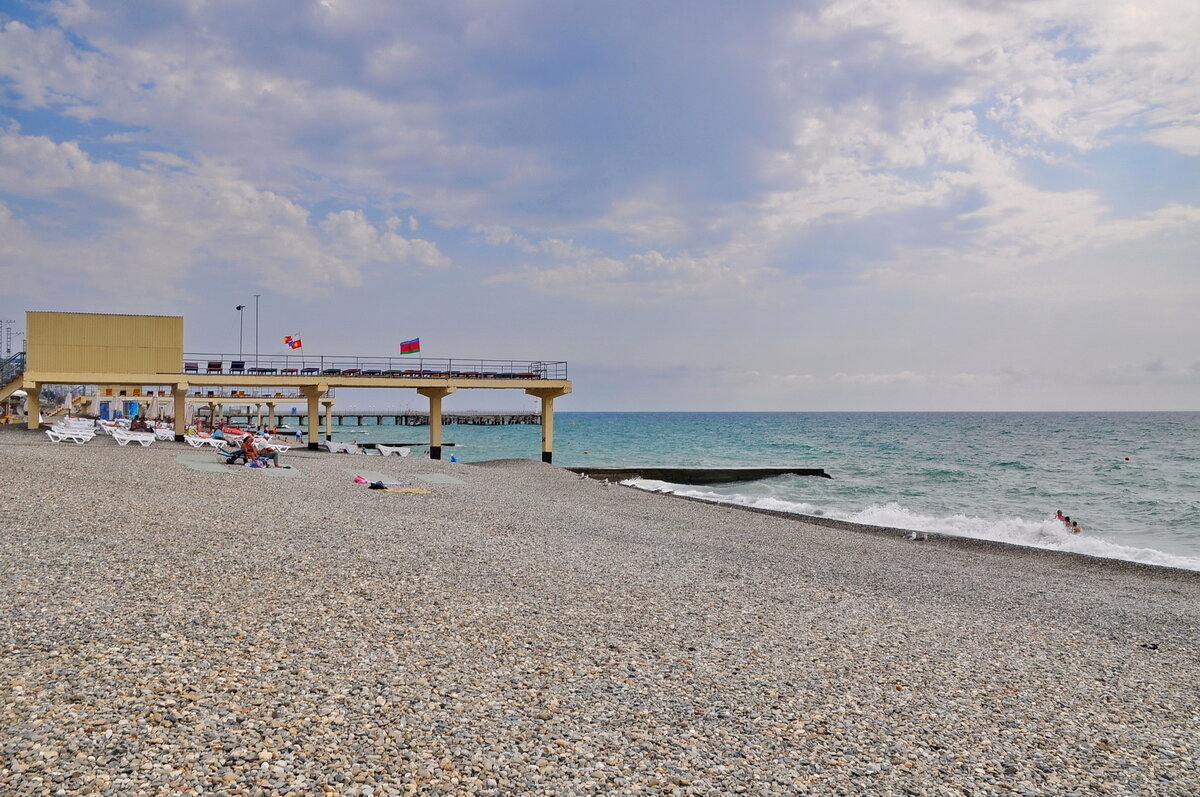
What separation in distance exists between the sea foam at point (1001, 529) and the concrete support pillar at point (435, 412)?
1256 cm

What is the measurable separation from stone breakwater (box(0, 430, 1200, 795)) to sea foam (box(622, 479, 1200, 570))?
6.04 meters

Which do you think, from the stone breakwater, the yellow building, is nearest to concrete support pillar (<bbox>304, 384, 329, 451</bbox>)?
the yellow building

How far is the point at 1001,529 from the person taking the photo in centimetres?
1986

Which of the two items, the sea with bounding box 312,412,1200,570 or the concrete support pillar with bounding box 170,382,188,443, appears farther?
A: the concrete support pillar with bounding box 170,382,188,443

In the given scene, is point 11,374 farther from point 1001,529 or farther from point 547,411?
point 1001,529

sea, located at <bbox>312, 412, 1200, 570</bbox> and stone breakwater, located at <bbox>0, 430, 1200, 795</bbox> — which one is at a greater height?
stone breakwater, located at <bbox>0, 430, 1200, 795</bbox>

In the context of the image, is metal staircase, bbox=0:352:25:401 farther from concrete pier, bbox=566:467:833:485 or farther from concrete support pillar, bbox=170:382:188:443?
concrete pier, bbox=566:467:833:485

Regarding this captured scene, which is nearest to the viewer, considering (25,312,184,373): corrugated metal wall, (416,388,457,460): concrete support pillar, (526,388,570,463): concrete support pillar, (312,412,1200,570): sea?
(312,412,1200,570): sea

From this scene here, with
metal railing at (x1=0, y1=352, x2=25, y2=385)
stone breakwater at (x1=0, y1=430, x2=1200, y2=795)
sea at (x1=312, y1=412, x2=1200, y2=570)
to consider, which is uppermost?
metal railing at (x1=0, y1=352, x2=25, y2=385)

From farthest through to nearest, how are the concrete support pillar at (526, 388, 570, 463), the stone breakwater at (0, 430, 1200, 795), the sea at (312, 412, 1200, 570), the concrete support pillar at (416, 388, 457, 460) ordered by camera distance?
the concrete support pillar at (526, 388, 570, 463) → the concrete support pillar at (416, 388, 457, 460) → the sea at (312, 412, 1200, 570) → the stone breakwater at (0, 430, 1200, 795)

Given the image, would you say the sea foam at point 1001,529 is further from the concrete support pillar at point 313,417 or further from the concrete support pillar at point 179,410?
the concrete support pillar at point 179,410

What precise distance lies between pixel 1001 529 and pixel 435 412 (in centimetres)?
2254

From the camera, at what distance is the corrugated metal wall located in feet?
93.7

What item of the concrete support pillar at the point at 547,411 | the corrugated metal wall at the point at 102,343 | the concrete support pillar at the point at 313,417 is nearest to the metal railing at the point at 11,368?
the corrugated metal wall at the point at 102,343
